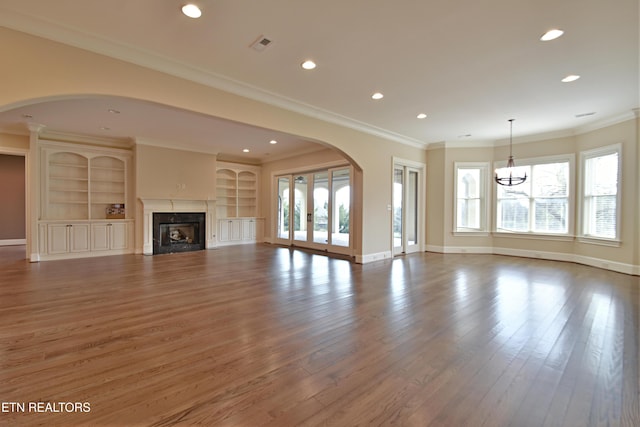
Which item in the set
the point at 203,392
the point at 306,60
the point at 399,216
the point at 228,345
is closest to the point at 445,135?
the point at 399,216

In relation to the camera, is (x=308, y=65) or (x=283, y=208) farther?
(x=283, y=208)

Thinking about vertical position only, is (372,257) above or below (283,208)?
below

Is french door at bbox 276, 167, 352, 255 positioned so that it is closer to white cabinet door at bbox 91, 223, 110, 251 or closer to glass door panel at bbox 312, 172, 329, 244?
glass door panel at bbox 312, 172, 329, 244

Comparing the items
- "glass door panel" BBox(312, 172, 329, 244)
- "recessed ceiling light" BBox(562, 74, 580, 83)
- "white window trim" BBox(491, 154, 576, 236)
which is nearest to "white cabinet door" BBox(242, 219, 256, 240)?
"glass door panel" BBox(312, 172, 329, 244)

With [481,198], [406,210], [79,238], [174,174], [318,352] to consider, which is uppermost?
[174,174]

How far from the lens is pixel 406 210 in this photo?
754cm

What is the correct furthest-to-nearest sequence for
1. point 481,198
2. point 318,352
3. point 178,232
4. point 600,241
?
point 178,232, point 481,198, point 600,241, point 318,352

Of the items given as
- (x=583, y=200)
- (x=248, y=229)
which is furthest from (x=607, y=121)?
(x=248, y=229)

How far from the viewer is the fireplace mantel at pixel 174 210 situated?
7.33 meters

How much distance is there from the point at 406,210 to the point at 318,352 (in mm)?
5781

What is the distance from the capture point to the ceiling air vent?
301 cm

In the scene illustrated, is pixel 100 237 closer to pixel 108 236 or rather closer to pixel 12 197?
pixel 108 236

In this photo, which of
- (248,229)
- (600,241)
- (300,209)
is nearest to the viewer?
(600,241)

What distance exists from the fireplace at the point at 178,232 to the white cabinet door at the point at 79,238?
1413 mm
